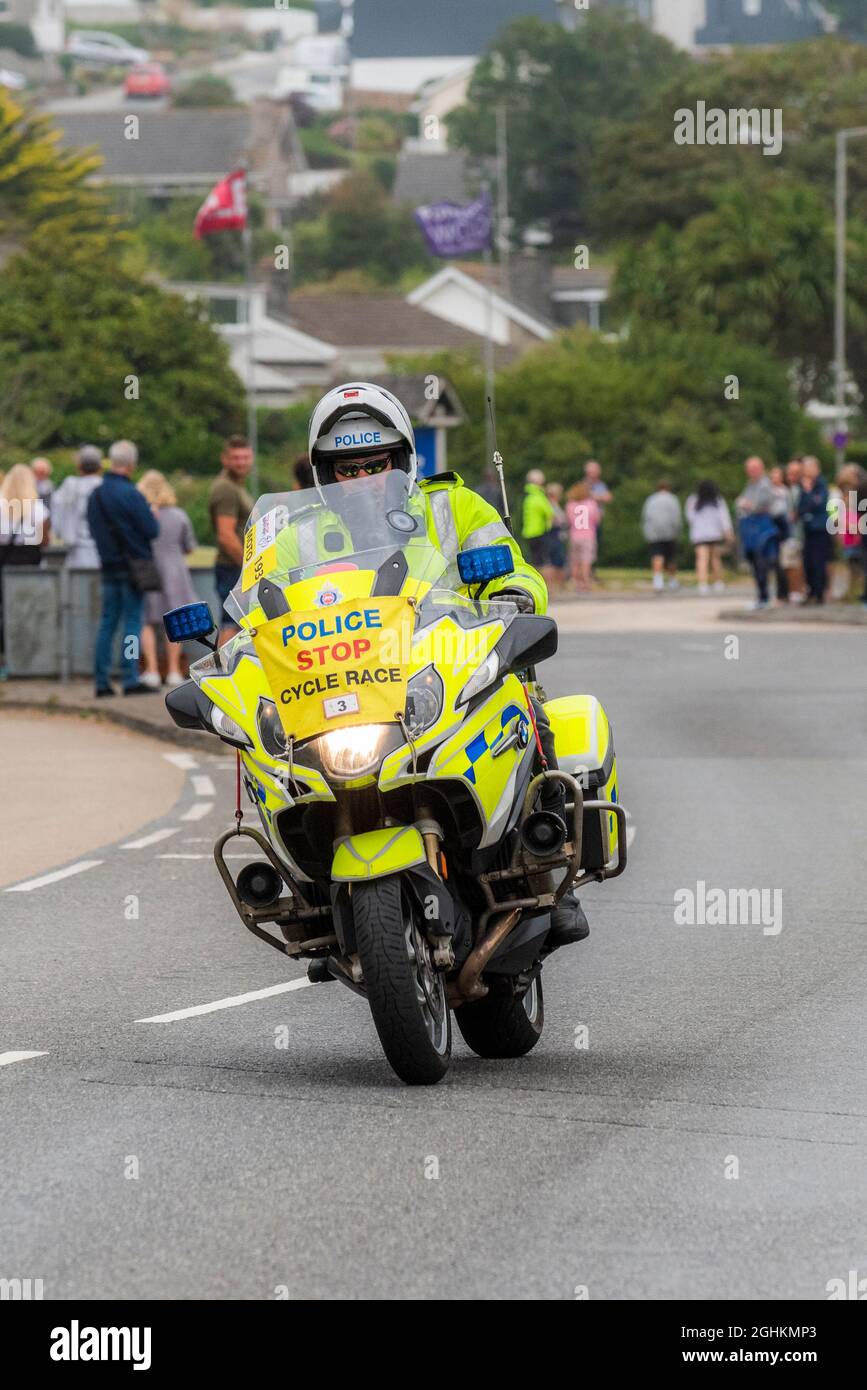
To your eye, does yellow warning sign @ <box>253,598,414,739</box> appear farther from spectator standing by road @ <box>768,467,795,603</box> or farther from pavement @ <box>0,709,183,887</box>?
spectator standing by road @ <box>768,467,795,603</box>

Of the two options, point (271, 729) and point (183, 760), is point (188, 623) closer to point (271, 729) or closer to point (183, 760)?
point (271, 729)

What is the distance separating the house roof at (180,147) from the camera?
16425cm

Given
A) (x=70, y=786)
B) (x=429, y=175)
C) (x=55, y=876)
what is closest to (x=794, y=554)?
(x=70, y=786)

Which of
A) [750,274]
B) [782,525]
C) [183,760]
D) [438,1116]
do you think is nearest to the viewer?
[438,1116]

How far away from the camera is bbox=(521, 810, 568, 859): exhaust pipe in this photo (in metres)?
7.71

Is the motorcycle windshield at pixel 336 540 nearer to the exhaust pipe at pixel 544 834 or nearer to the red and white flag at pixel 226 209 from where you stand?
the exhaust pipe at pixel 544 834

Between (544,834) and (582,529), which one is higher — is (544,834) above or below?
above

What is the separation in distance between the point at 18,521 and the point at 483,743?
1573 cm

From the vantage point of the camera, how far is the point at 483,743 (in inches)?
→ 293

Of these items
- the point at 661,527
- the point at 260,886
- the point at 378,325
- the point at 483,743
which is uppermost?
the point at 378,325

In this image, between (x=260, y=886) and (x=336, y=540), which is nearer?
(x=336, y=540)

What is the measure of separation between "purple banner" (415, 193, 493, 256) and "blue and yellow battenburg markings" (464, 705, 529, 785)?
184 ft

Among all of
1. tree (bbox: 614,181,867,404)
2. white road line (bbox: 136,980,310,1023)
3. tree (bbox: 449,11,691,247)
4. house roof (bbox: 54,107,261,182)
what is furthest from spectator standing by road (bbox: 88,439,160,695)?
house roof (bbox: 54,107,261,182)
